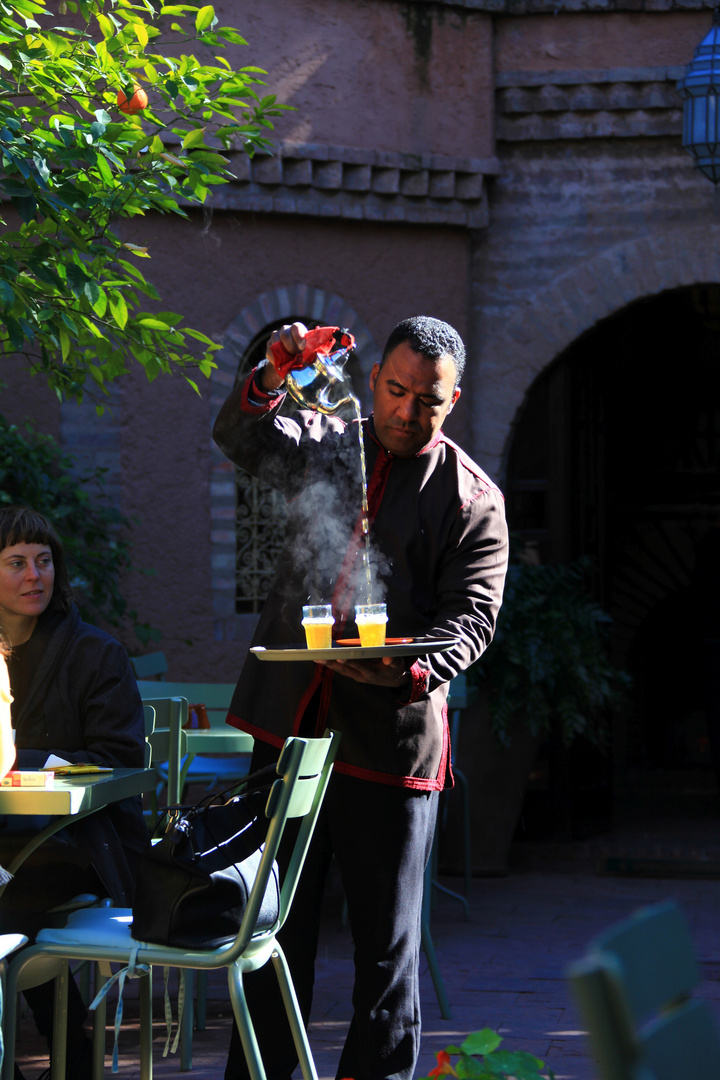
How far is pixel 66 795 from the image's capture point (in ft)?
8.99

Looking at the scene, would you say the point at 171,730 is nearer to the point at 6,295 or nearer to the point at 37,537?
the point at 37,537

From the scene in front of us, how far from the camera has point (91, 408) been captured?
6445mm

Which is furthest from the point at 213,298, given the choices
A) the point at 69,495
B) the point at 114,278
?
the point at 114,278

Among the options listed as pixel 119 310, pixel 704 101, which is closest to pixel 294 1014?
pixel 119 310

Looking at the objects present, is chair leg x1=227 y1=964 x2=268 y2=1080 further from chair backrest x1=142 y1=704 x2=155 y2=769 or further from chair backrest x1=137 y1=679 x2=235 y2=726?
chair backrest x1=137 y1=679 x2=235 y2=726

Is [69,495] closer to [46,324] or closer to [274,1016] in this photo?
[46,324]

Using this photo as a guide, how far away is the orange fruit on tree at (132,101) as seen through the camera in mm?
3750

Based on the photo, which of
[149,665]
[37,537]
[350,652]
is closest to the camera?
[350,652]

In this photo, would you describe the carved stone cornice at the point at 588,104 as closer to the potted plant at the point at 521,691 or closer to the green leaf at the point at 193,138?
the potted plant at the point at 521,691

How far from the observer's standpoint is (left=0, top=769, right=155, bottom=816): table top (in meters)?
2.74

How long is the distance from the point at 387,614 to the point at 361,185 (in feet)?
14.3

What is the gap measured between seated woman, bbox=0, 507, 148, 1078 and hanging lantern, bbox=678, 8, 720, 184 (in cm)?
441

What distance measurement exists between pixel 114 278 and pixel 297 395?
3.49ft

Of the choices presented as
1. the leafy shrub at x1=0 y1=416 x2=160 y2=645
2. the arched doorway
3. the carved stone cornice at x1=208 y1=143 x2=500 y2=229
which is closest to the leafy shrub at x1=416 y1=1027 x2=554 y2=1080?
the leafy shrub at x1=0 y1=416 x2=160 y2=645
